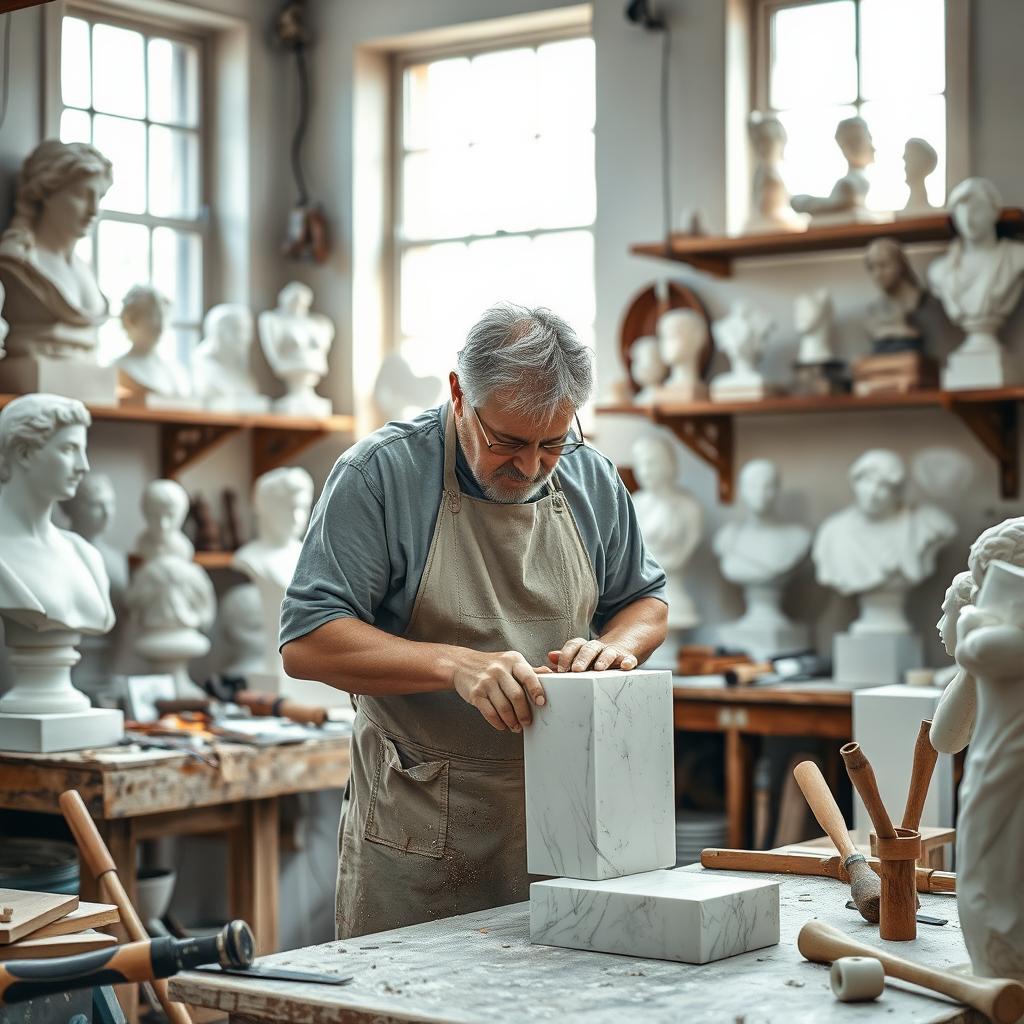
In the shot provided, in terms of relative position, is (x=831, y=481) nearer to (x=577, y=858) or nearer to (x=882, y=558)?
(x=882, y=558)

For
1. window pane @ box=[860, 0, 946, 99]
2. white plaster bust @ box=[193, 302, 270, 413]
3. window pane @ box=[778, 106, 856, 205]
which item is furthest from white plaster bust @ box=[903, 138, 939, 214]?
white plaster bust @ box=[193, 302, 270, 413]

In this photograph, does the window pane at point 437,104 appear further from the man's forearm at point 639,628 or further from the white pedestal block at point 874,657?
the man's forearm at point 639,628

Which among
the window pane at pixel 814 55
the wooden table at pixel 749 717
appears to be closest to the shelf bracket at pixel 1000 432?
the wooden table at pixel 749 717

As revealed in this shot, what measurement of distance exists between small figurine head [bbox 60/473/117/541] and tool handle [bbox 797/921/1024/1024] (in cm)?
360

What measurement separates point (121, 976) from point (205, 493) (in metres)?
4.36

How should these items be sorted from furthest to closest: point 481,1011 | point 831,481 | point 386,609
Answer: point 831,481 < point 386,609 < point 481,1011

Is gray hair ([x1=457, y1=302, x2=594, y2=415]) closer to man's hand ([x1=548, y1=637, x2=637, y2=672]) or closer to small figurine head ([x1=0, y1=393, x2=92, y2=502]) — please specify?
man's hand ([x1=548, y1=637, x2=637, y2=672])

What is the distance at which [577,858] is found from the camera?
7.34 feet

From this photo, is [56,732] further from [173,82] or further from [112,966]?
[173,82]

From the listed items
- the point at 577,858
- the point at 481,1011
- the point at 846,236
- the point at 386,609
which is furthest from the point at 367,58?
the point at 481,1011

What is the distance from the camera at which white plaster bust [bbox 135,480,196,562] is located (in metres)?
5.30

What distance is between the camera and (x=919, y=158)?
5219 mm

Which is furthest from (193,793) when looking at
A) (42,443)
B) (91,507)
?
(91,507)

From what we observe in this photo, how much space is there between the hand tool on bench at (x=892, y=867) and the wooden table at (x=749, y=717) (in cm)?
262
